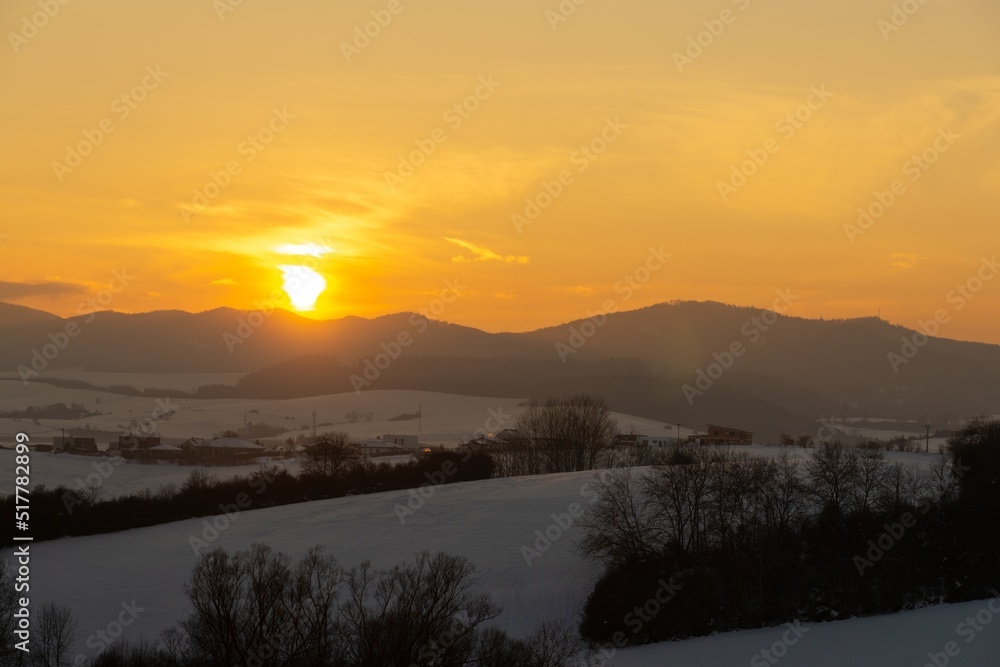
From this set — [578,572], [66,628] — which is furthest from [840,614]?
[66,628]

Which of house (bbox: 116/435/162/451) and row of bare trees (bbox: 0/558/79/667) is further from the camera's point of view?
house (bbox: 116/435/162/451)

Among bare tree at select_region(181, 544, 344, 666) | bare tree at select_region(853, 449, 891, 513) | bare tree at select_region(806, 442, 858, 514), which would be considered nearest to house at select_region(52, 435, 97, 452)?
bare tree at select_region(806, 442, 858, 514)

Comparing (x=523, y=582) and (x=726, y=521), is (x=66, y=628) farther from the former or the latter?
(x=726, y=521)

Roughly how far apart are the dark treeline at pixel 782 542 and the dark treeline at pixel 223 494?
21.4 m

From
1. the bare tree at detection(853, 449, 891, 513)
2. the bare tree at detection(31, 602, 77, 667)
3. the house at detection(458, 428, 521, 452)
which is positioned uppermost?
the house at detection(458, 428, 521, 452)

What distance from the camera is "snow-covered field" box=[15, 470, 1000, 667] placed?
42969mm

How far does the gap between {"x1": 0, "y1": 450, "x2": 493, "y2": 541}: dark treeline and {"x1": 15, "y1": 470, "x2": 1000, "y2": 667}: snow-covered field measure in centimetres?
225

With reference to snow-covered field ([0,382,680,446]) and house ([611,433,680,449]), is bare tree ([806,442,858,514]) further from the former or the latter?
snow-covered field ([0,382,680,446])

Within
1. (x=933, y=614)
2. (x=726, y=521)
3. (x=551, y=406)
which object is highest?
(x=551, y=406)

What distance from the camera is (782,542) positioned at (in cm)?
5381

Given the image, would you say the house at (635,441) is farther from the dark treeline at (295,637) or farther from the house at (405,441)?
the dark treeline at (295,637)

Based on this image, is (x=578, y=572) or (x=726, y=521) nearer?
(x=578, y=572)

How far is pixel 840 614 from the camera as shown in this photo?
48688 millimetres

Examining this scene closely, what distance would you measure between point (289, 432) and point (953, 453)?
4528 inches
